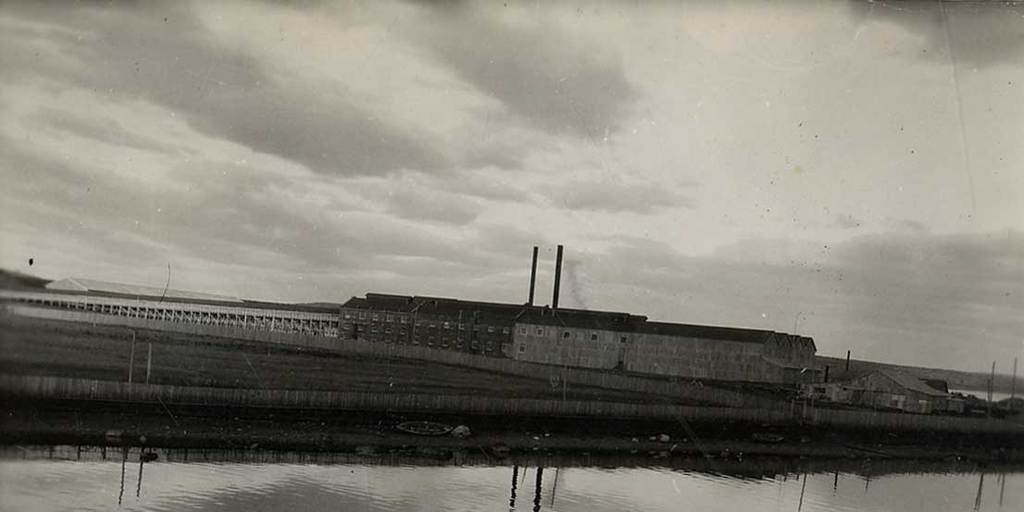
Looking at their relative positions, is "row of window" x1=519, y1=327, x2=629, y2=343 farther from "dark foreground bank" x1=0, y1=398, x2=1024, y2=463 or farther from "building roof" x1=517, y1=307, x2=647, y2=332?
"dark foreground bank" x1=0, y1=398, x2=1024, y2=463

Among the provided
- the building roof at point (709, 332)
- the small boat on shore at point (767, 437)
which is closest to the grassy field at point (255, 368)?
the building roof at point (709, 332)

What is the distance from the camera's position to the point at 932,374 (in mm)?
8859

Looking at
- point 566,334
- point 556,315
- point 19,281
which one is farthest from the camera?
point 566,334


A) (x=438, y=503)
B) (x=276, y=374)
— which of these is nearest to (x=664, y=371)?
(x=438, y=503)

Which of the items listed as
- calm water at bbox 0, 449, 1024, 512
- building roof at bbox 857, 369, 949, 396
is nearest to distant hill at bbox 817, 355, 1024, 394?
building roof at bbox 857, 369, 949, 396

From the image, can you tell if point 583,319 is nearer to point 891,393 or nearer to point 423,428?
point 423,428

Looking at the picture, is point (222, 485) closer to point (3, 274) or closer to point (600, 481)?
point (3, 274)

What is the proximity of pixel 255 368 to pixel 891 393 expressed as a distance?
883cm

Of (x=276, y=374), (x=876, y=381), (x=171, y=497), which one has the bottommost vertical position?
(x=171, y=497)

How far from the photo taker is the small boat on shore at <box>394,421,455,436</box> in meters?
9.82

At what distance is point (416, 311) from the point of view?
33.0ft

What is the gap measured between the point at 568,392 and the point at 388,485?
354 cm

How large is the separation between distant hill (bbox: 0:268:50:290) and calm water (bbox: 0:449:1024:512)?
162cm

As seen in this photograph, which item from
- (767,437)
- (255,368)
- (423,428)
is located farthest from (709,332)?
(255,368)
